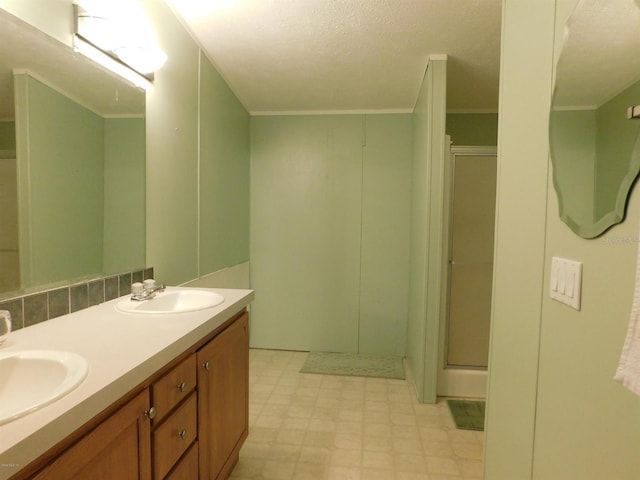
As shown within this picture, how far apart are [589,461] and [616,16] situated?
949 millimetres

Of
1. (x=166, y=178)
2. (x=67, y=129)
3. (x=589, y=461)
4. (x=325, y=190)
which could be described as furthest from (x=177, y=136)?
(x=589, y=461)

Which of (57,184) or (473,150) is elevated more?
(473,150)

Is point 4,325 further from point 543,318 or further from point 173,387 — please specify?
point 543,318

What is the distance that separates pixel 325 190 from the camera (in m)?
3.20

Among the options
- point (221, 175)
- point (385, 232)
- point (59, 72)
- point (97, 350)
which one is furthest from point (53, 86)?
point (385, 232)

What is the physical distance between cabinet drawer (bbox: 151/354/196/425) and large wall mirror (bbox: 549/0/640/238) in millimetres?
1176

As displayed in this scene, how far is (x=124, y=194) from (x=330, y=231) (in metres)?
1.99

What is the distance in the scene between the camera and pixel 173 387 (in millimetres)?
1016

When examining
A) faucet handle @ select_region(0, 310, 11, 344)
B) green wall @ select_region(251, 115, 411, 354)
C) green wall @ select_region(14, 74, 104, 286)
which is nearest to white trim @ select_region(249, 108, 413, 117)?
green wall @ select_region(251, 115, 411, 354)

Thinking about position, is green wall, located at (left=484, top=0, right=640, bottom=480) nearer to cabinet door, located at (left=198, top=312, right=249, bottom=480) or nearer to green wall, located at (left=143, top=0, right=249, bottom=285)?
cabinet door, located at (left=198, top=312, right=249, bottom=480)

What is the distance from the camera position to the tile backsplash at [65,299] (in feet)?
3.39

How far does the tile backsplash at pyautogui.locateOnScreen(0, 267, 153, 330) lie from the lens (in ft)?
3.39

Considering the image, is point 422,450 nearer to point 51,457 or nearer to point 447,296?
point 447,296

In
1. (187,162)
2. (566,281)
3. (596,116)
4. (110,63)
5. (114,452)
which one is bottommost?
(114,452)
